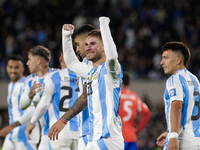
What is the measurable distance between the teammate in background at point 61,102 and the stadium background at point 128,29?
25.1 ft

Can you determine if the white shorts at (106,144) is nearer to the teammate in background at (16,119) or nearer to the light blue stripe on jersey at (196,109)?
the light blue stripe on jersey at (196,109)

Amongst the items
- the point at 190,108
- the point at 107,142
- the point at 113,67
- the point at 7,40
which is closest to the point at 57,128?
the point at 107,142

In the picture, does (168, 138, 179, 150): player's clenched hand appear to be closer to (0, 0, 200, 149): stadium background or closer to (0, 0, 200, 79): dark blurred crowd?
(0, 0, 200, 149): stadium background

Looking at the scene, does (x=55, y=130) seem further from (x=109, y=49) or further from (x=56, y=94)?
(x=56, y=94)

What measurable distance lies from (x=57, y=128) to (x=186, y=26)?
44.5 feet

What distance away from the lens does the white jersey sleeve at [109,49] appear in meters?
4.27

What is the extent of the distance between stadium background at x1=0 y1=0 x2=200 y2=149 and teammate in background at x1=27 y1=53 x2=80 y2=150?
301 inches

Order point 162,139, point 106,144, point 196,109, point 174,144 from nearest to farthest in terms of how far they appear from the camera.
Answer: point 106,144
point 174,144
point 196,109
point 162,139

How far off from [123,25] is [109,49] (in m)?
13.7

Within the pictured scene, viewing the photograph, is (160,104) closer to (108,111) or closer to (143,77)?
(143,77)

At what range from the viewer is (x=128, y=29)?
1755 centimetres

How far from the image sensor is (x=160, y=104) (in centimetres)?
1512

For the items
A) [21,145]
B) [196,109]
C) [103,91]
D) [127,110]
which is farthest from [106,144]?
[21,145]

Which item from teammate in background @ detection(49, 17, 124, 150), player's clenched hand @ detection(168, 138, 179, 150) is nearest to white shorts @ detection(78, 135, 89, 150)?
teammate in background @ detection(49, 17, 124, 150)
